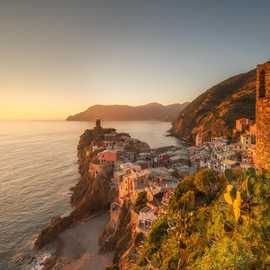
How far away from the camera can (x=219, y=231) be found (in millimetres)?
7945

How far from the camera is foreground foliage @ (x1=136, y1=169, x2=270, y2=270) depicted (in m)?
6.00

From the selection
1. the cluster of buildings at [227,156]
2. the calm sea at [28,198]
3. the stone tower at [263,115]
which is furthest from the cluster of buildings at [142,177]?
the stone tower at [263,115]

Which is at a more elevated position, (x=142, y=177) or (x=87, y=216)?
(x=142, y=177)

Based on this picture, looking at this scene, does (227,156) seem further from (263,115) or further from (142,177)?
(263,115)

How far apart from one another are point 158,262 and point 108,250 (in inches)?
777

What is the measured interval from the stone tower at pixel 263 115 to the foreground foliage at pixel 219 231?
2.45ft

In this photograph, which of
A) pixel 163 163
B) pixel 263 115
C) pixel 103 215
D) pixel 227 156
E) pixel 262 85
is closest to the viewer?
pixel 263 115

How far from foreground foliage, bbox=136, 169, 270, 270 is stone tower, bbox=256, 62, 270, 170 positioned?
0.75 metres

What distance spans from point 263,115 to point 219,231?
4329 millimetres

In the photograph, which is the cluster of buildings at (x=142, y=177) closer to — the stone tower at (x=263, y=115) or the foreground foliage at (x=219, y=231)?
the foreground foliage at (x=219, y=231)

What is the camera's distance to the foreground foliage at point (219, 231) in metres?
6.00

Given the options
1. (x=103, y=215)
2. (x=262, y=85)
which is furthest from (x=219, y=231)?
(x=103, y=215)

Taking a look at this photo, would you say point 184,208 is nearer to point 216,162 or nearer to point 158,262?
point 158,262

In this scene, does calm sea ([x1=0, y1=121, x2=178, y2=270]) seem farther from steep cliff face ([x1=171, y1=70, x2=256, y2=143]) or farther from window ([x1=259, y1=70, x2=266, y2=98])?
steep cliff face ([x1=171, y1=70, x2=256, y2=143])
